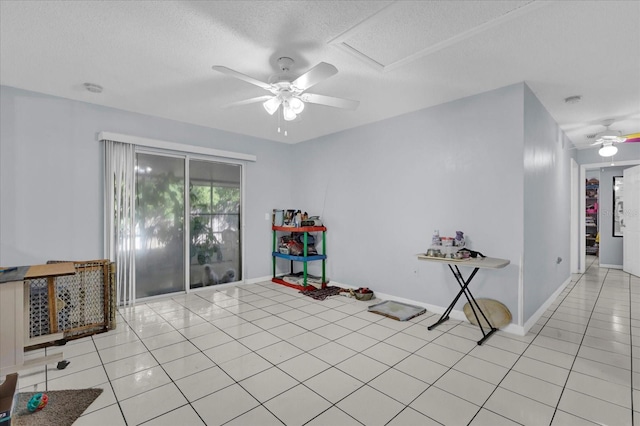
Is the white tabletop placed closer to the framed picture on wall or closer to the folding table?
the folding table

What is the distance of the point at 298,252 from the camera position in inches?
209

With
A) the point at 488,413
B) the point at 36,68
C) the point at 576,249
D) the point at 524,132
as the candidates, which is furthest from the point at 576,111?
the point at 36,68

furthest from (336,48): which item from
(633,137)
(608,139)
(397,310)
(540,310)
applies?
(633,137)

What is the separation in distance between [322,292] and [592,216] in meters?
9.09

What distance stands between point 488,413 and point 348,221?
11.0ft

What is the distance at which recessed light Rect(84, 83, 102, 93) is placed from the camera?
3303 millimetres

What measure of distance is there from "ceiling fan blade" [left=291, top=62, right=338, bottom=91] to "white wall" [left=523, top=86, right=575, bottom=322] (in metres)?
2.34

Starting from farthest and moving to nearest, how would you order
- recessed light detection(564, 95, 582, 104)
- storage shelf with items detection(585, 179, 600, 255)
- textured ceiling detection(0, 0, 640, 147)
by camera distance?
storage shelf with items detection(585, 179, 600, 255)
recessed light detection(564, 95, 582, 104)
textured ceiling detection(0, 0, 640, 147)

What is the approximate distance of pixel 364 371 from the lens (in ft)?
8.07

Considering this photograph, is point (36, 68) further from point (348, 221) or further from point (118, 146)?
point (348, 221)

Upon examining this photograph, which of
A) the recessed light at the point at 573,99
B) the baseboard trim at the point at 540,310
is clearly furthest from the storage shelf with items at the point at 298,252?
the recessed light at the point at 573,99

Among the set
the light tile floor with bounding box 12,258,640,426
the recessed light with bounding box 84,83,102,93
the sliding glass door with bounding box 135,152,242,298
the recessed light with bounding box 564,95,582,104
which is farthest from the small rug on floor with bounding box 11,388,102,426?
the recessed light with bounding box 564,95,582,104

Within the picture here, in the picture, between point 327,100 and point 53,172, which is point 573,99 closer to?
point 327,100

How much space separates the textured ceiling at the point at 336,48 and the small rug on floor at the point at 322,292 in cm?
281
